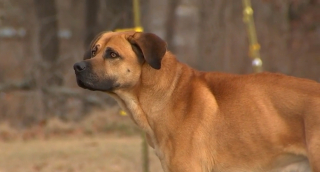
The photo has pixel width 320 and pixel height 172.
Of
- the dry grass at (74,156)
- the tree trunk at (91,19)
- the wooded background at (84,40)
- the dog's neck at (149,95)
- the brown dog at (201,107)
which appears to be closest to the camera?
the brown dog at (201,107)

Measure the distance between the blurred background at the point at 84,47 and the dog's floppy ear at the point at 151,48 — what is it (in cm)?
664

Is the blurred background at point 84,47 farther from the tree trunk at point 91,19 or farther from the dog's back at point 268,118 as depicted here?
the dog's back at point 268,118

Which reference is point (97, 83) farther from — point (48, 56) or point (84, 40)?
point (84, 40)

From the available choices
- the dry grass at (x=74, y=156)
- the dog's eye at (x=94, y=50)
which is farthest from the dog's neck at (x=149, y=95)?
the dry grass at (x=74, y=156)

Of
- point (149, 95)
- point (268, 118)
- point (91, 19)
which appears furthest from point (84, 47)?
point (268, 118)

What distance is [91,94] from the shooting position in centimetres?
1402

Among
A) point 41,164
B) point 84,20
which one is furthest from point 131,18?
point 41,164

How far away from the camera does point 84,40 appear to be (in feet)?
48.1

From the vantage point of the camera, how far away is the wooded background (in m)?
13.7

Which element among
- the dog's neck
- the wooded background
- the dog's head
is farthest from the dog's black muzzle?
the wooded background

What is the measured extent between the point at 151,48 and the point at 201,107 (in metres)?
0.69

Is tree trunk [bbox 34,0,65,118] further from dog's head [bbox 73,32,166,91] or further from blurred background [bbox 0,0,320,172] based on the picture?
dog's head [bbox 73,32,166,91]

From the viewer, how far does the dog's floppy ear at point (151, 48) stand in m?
A: 5.91

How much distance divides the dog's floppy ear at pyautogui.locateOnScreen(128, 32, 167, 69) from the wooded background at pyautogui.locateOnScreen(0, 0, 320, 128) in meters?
7.33
